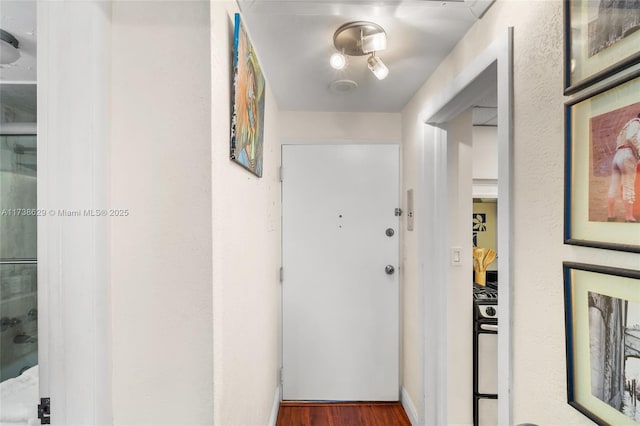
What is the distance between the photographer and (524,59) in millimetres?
1034

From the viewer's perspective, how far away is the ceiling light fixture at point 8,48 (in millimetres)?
744

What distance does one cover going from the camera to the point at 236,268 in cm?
116

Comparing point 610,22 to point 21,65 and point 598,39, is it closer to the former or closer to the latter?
point 598,39

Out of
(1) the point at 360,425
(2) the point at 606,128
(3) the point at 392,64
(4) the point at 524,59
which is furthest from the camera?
(1) the point at 360,425

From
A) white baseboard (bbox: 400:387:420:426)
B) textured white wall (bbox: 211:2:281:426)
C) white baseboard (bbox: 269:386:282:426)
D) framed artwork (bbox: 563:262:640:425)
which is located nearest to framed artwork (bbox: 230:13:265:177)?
textured white wall (bbox: 211:2:281:426)

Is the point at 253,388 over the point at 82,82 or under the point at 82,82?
under

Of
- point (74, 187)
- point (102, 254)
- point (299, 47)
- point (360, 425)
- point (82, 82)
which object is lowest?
point (360, 425)

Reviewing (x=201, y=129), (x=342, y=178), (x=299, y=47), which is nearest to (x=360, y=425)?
(x=342, y=178)

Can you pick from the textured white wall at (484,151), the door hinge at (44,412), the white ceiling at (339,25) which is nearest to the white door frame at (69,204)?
the door hinge at (44,412)

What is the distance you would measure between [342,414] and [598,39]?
2.46 m

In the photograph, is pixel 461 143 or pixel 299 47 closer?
pixel 299 47

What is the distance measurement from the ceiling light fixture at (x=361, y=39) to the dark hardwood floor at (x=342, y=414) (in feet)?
7.24

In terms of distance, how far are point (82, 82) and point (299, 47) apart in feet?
3.14

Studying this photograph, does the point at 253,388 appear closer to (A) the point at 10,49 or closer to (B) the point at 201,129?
(B) the point at 201,129
